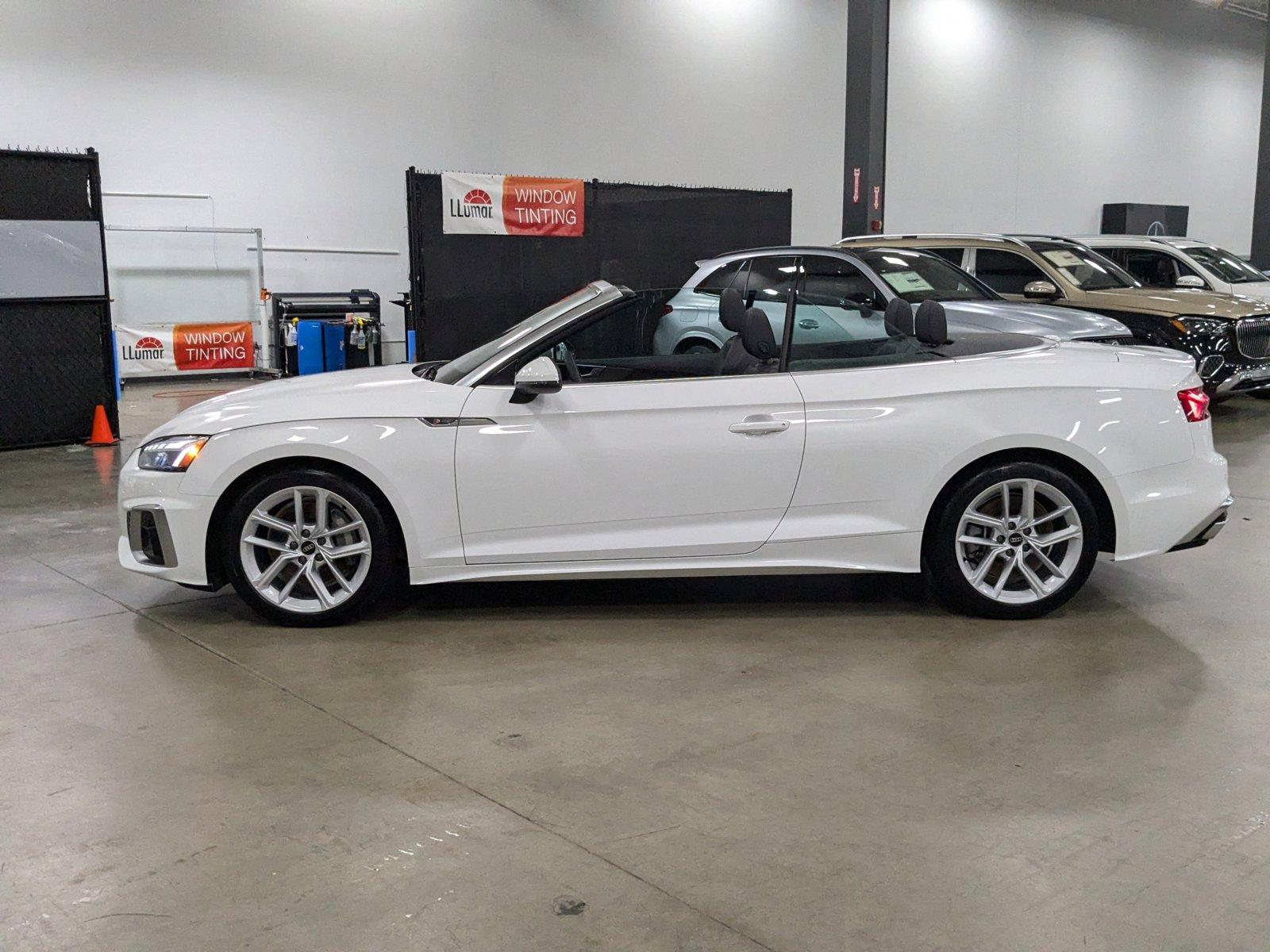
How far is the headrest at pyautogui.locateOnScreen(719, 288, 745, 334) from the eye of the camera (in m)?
4.98

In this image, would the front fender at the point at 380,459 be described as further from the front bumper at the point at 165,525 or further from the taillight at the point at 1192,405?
the taillight at the point at 1192,405

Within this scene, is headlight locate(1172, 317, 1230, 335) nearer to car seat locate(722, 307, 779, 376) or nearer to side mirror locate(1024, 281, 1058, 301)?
side mirror locate(1024, 281, 1058, 301)

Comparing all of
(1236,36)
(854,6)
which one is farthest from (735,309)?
(1236,36)

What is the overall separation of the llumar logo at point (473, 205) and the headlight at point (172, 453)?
27.0ft

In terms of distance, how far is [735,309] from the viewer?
5012 mm

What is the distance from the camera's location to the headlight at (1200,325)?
432 inches

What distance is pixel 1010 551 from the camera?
5.01 meters

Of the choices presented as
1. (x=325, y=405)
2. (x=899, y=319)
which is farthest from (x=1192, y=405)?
(x=325, y=405)

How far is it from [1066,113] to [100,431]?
75.5 feet

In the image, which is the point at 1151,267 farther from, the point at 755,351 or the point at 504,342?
the point at 504,342

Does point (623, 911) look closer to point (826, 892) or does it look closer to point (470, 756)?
point (826, 892)

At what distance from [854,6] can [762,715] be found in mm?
12803

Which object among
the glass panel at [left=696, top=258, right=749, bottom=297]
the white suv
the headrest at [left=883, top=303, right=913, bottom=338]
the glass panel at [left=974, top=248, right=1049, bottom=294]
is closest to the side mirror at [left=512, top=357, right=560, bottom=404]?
the headrest at [left=883, top=303, right=913, bottom=338]

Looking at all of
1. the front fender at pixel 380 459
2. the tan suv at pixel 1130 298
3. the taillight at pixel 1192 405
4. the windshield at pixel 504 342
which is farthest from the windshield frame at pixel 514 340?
the tan suv at pixel 1130 298
